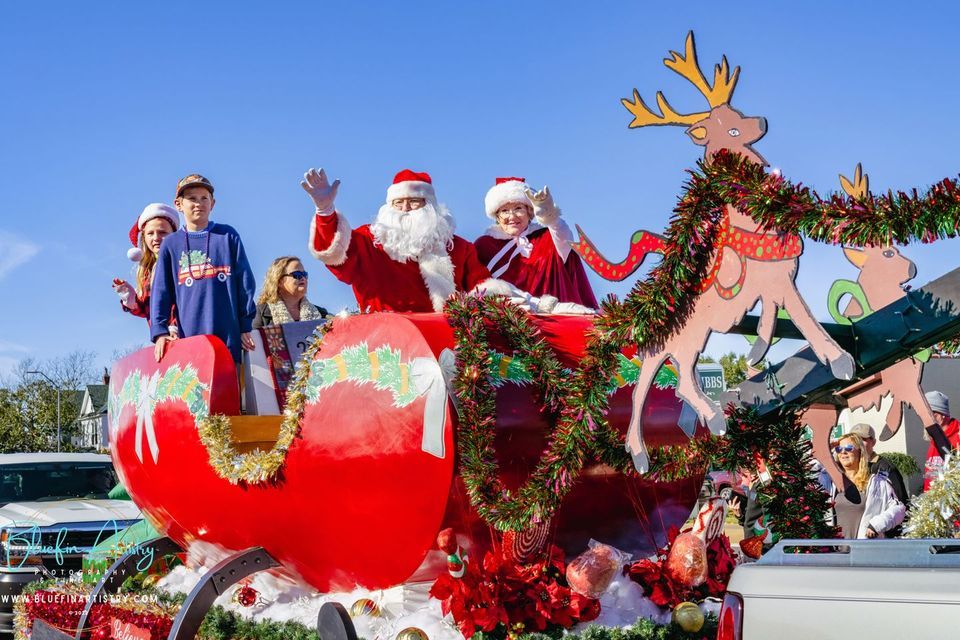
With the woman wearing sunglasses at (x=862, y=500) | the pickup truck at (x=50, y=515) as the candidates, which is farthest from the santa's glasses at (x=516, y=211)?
the pickup truck at (x=50, y=515)

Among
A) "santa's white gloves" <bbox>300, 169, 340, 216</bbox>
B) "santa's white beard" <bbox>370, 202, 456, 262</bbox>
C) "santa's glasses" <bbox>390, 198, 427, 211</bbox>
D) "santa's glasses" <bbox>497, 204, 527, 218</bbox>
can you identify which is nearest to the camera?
"santa's white gloves" <bbox>300, 169, 340, 216</bbox>

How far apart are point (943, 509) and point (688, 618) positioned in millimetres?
1283

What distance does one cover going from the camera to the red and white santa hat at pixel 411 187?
249 inches

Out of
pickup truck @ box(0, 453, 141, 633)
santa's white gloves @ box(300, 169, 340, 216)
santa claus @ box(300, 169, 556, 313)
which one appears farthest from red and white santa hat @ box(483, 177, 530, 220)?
pickup truck @ box(0, 453, 141, 633)

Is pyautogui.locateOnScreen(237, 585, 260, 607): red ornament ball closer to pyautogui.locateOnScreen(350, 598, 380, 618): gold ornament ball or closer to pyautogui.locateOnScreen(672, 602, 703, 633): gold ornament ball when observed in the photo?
pyautogui.locateOnScreen(350, 598, 380, 618): gold ornament ball

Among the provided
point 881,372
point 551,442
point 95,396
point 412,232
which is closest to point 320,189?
point 412,232

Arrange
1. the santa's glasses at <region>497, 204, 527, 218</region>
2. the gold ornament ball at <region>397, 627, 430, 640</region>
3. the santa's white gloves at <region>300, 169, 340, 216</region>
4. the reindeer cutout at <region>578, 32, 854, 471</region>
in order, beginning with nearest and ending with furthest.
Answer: the reindeer cutout at <region>578, 32, 854, 471</region> → the gold ornament ball at <region>397, 627, 430, 640</region> → the santa's white gloves at <region>300, 169, 340, 216</region> → the santa's glasses at <region>497, 204, 527, 218</region>

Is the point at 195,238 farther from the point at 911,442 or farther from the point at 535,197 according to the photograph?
the point at 911,442

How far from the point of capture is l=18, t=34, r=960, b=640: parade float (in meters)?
4.14

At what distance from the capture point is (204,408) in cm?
568

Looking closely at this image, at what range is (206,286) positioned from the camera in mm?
6410

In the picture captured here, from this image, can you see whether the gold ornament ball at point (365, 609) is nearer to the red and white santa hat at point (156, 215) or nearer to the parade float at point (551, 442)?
the parade float at point (551, 442)

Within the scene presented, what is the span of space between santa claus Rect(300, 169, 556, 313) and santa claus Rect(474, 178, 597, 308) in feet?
0.63

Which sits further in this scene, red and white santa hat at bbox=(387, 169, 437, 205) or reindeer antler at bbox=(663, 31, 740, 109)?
red and white santa hat at bbox=(387, 169, 437, 205)
